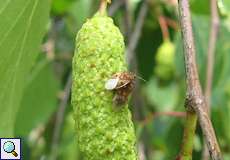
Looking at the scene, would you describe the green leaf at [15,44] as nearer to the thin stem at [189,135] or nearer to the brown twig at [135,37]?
the thin stem at [189,135]

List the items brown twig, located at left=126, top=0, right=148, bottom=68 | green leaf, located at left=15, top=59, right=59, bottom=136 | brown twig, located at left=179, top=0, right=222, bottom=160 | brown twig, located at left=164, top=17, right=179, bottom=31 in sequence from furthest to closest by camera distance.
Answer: brown twig, located at left=164, top=17, right=179, bottom=31
green leaf, located at left=15, top=59, right=59, bottom=136
brown twig, located at left=126, top=0, right=148, bottom=68
brown twig, located at left=179, top=0, right=222, bottom=160

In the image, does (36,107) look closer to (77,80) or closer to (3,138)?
(3,138)

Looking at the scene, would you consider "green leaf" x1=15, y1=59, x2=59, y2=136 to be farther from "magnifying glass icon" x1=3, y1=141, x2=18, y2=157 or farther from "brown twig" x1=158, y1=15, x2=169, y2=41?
"magnifying glass icon" x1=3, y1=141, x2=18, y2=157

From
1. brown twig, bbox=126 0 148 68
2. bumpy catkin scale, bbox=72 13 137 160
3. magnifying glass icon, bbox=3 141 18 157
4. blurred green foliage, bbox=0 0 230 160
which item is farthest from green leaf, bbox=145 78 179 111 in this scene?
bumpy catkin scale, bbox=72 13 137 160

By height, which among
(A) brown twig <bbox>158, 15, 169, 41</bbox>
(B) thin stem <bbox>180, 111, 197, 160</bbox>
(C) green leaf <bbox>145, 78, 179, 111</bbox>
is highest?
(A) brown twig <bbox>158, 15, 169, 41</bbox>

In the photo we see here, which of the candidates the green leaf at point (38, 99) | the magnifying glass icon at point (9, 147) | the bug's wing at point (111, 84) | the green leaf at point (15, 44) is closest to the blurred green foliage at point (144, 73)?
the green leaf at point (38, 99)

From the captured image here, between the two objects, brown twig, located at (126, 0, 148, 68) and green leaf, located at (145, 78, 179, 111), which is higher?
A: brown twig, located at (126, 0, 148, 68)
